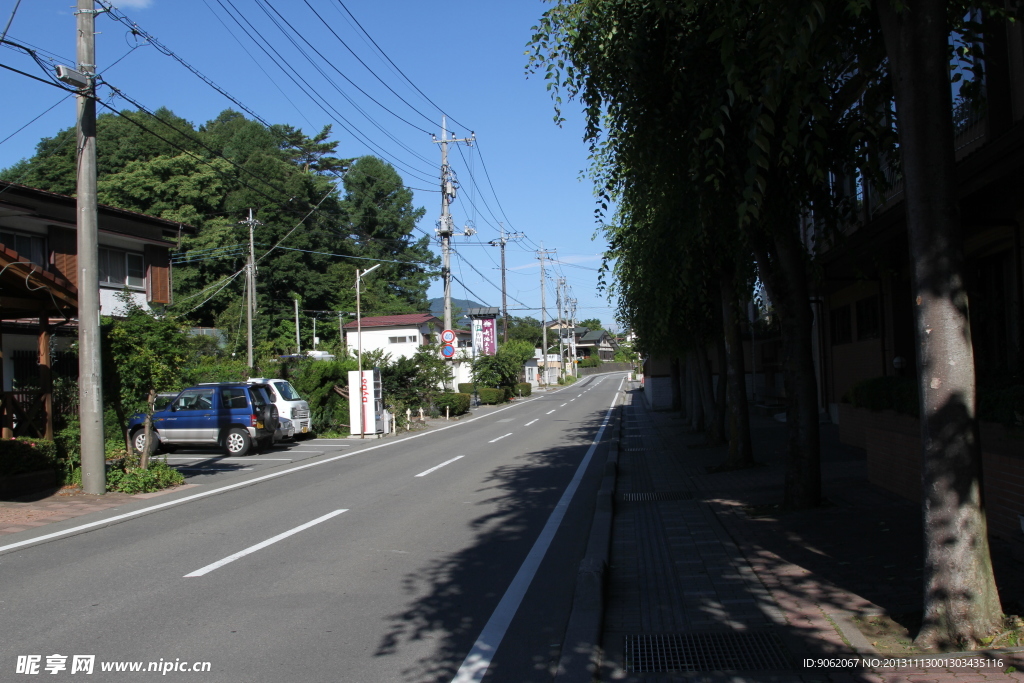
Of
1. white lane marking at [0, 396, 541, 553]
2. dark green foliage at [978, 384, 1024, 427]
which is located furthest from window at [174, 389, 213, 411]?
dark green foliage at [978, 384, 1024, 427]

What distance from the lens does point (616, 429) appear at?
24.1 metres

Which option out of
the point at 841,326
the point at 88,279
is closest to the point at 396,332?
the point at 841,326

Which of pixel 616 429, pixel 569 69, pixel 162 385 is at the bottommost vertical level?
pixel 616 429

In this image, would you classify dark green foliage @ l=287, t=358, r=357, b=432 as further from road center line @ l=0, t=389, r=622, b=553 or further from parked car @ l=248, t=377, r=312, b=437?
road center line @ l=0, t=389, r=622, b=553

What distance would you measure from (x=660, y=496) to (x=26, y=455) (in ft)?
33.0

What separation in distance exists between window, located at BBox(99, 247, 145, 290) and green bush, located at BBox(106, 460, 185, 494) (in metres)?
11.4

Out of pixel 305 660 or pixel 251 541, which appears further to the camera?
pixel 251 541

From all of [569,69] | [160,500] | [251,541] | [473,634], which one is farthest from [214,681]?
[160,500]

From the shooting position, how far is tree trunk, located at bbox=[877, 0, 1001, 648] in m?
4.36

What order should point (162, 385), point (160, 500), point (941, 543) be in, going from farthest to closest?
point (162, 385) < point (160, 500) < point (941, 543)

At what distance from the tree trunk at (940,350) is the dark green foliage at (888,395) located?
14.9 ft

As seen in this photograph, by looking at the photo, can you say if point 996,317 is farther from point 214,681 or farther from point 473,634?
point 214,681

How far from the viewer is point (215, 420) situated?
20203 millimetres

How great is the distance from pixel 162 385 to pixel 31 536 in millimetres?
4817
